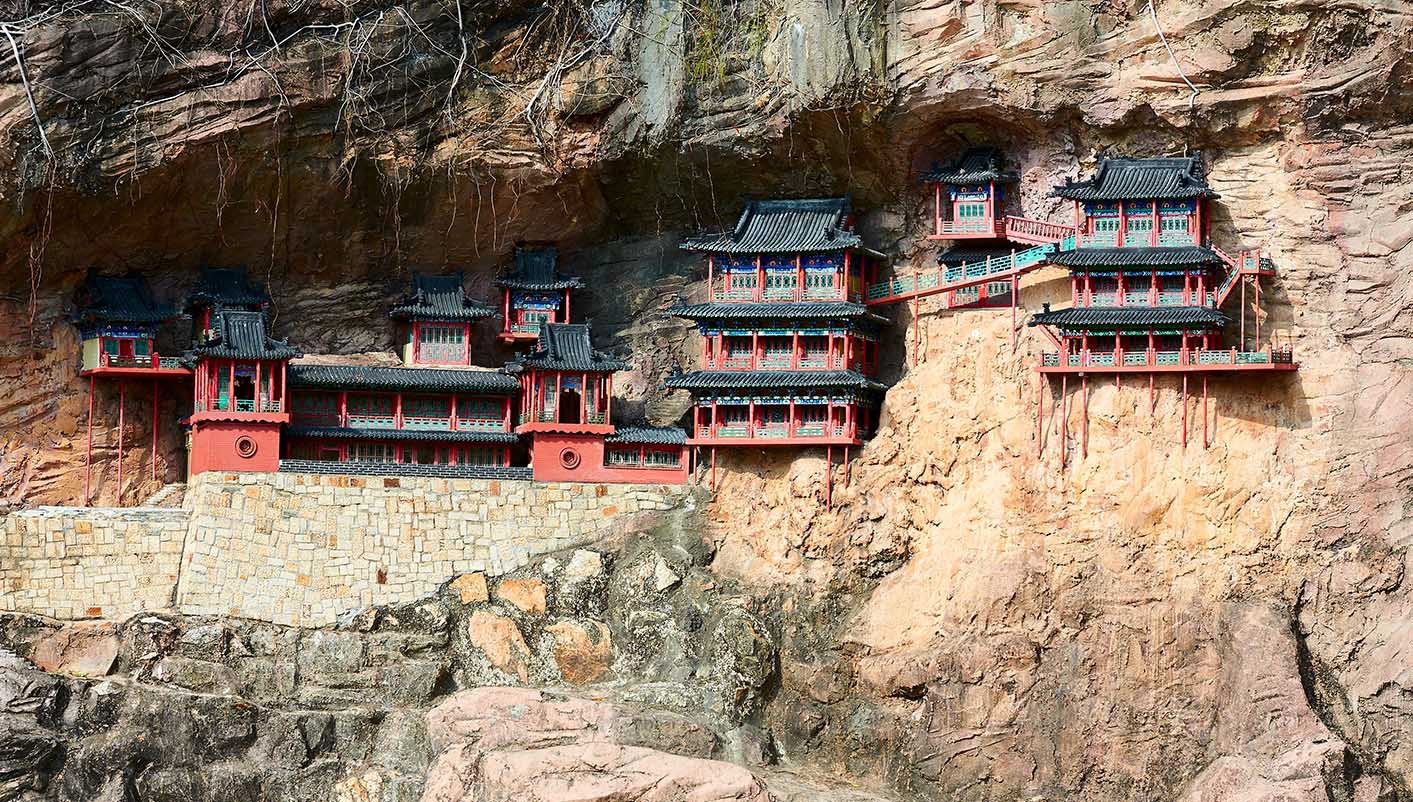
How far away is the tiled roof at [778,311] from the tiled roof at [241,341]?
9.99 meters

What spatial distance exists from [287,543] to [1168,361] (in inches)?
821

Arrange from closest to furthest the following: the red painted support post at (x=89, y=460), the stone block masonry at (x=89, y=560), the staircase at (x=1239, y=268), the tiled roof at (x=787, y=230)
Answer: the stone block masonry at (x=89, y=560)
the staircase at (x=1239, y=268)
the tiled roof at (x=787, y=230)
the red painted support post at (x=89, y=460)

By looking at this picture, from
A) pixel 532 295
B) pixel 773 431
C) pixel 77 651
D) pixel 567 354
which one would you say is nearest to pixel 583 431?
pixel 567 354

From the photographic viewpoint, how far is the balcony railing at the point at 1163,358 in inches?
2104

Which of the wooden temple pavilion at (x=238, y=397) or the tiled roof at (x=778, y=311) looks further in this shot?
the tiled roof at (x=778, y=311)

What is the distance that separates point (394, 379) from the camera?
59500mm

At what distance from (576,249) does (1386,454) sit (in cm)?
2261

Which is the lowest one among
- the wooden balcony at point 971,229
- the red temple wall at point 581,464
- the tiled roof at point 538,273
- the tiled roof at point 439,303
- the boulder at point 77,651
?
the boulder at point 77,651

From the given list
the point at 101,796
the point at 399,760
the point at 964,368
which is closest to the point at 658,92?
the point at 964,368

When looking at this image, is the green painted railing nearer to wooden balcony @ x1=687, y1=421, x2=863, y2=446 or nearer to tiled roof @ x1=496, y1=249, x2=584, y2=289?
wooden balcony @ x1=687, y1=421, x2=863, y2=446

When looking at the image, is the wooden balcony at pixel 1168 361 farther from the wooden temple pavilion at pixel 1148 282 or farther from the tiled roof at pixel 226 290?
the tiled roof at pixel 226 290

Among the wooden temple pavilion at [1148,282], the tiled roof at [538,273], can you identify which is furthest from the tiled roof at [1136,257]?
the tiled roof at [538,273]

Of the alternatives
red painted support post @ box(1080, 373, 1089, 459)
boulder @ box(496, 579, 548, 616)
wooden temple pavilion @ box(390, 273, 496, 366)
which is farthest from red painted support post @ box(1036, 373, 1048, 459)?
wooden temple pavilion @ box(390, 273, 496, 366)

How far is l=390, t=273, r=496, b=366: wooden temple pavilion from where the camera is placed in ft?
204
